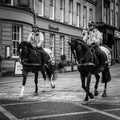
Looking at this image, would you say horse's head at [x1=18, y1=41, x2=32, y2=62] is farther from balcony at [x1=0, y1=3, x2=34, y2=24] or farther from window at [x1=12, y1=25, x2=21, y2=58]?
window at [x1=12, y1=25, x2=21, y2=58]

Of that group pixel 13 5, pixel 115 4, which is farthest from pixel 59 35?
pixel 115 4

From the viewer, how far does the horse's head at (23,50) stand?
467 inches

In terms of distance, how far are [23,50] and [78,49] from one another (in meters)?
2.35

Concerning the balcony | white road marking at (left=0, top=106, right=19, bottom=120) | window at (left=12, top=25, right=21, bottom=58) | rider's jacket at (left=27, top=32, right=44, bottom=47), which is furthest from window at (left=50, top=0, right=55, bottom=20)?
white road marking at (left=0, top=106, right=19, bottom=120)

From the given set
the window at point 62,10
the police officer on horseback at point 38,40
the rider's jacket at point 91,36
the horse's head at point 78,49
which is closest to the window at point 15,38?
the window at point 62,10

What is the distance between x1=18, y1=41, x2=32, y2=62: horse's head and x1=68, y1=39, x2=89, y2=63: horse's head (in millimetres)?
2195

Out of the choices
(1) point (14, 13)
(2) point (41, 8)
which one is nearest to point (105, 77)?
(1) point (14, 13)

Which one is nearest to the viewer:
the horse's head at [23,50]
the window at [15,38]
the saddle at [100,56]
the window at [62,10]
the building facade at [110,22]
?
the saddle at [100,56]

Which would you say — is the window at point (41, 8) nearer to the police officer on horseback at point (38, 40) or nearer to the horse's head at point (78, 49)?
the police officer on horseback at point (38, 40)

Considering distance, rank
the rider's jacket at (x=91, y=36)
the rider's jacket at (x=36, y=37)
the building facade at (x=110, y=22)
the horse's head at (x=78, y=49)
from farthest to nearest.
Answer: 1. the building facade at (x=110, y=22)
2. the rider's jacket at (x=36, y=37)
3. the rider's jacket at (x=91, y=36)
4. the horse's head at (x=78, y=49)

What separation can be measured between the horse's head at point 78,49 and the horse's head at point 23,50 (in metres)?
2.19

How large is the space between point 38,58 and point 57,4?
84.3 ft

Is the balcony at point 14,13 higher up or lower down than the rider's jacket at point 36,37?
higher up

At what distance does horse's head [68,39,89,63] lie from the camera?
10.5 meters
